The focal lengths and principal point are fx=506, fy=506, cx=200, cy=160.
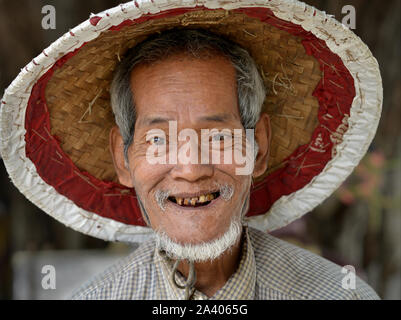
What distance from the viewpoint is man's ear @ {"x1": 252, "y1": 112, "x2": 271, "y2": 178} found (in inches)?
70.7

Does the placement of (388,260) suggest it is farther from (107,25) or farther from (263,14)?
(107,25)

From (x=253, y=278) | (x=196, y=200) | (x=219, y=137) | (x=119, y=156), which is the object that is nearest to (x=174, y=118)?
(x=219, y=137)

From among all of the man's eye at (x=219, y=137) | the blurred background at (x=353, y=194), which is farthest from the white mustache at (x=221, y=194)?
the blurred background at (x=353, y=194)

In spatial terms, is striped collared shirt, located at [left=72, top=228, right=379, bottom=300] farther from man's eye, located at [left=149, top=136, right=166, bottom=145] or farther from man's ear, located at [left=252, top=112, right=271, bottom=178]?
man's eye, located at [left=149, top=136, right=166, bottom=145]

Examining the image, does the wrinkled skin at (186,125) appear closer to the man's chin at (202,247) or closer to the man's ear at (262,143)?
the man's chin at (202,247)

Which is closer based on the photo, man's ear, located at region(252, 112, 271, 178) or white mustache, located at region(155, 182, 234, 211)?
white mustache, located at region(155, 182, 234, 211)

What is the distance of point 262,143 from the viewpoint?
1.81m

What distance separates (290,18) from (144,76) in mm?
509

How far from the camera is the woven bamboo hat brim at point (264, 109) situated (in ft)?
4.61

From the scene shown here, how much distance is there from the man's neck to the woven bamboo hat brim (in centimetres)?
31

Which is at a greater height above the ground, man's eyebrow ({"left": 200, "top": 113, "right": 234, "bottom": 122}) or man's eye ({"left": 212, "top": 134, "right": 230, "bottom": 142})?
man's eyebrow ({"left": 200, "top": 113, "right": 234, "bottom": 122})

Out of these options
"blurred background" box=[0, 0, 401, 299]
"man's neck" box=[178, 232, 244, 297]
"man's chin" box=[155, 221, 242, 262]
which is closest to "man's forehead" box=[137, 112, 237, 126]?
"man's chin" box=[155, 221, 242, 262]

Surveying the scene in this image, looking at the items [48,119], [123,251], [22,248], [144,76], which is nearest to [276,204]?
[144,76]

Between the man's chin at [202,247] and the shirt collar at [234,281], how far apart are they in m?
0.12
